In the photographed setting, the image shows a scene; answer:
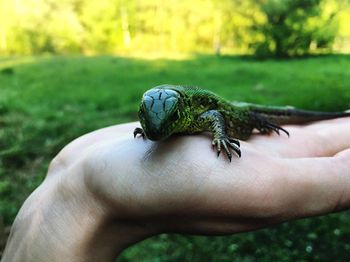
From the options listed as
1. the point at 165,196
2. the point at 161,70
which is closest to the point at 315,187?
the point at 165,196

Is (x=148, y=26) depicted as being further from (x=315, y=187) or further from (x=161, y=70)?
(x=315, y=187)

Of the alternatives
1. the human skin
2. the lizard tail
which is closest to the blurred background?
the lizard tail

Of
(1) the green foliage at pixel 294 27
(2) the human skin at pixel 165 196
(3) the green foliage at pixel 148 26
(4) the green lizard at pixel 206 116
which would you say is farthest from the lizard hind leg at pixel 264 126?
(3) the green foliage at pixel 148 26

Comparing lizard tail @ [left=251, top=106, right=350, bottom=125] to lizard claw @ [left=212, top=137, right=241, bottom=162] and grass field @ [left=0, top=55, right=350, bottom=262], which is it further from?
lizard claw @ [left=212, top=137, right=241, bottom=162]

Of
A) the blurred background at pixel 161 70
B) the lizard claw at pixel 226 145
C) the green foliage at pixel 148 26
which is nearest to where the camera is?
the lizard claw at pixel 226 145

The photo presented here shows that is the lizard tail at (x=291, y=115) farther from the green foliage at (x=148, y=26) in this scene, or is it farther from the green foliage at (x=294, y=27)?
the green foliage at (x=148, y=26)

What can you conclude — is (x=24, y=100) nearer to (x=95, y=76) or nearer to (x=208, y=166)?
(x=95, y=76)
